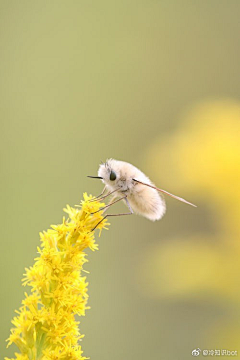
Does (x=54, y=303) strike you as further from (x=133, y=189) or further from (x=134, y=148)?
(x=134, y=148)

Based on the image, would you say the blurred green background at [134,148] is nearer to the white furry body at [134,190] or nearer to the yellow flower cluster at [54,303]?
the white furry body at [134,190]

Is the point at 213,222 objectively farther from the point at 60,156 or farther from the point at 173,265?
the point at 60,156

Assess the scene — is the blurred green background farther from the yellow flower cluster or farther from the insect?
the yellow flower cluster

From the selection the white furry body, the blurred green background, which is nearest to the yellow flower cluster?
the white furry body

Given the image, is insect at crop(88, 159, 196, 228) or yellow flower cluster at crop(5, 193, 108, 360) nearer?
yellow flower cluster at crop(5, 193, 108, 360)


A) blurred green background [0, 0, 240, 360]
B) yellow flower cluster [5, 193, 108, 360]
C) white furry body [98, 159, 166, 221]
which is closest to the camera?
yellow flower cluster [5, 193, 108, 360]

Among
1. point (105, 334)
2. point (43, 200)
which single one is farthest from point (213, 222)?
point (43, 200)
